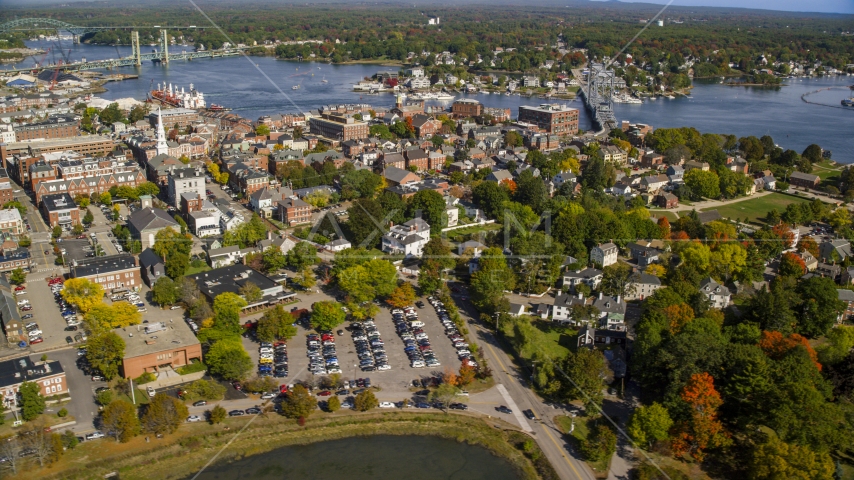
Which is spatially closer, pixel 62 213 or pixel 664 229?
pixel 664 229

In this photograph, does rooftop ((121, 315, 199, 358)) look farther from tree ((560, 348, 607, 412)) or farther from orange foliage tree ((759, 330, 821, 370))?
orange foliage tree ((759, 330, 821, 370))

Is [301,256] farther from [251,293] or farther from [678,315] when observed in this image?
[678,315]

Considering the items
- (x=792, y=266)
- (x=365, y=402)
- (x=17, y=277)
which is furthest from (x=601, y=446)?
(x=17, y=277)

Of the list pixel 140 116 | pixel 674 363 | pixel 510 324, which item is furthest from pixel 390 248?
pixel 140 116

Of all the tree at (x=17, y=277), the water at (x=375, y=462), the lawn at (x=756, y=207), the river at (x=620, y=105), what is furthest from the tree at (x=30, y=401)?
the river at (x=620, y=105)

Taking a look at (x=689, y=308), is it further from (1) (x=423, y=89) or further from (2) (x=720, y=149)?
(1) (x=423, y=89)

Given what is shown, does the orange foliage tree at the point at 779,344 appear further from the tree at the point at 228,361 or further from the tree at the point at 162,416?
the tree at the point at 162,416
